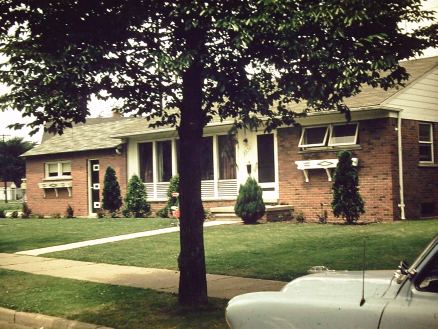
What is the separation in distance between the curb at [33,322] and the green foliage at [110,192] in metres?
15.6

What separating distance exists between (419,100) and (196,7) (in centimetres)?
1358

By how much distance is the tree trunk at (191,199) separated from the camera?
7.09 meters

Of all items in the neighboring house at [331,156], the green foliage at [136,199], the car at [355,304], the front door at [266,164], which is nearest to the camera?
the car at [355,304]

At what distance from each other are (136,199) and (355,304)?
20011mm

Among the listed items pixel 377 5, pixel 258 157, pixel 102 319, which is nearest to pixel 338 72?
pixel 377 5

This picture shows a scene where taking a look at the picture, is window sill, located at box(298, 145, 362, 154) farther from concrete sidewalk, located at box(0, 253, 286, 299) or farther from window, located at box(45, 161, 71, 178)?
window, located at box(45, 161, 71, 178)

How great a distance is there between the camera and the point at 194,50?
637cm

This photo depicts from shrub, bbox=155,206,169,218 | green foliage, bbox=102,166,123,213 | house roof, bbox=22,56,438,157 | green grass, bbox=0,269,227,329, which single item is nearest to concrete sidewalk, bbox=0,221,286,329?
green grass, bbox=0,269,227,329

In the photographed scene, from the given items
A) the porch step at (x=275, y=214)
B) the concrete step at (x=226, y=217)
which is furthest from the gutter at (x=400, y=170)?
the concrete step at (x=226, y=217)

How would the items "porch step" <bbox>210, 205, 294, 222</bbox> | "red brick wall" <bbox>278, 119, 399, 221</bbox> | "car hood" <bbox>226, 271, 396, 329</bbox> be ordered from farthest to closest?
"porch step" <bbox>210, 205, 294, 222</bbox> < "red brick wall" <bbox>278, 119, 399, 221</bbox> < "car hood" <bbox>226, 271, 396, 329</bbox>

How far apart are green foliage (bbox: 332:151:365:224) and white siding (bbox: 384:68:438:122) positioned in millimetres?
2531

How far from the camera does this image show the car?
293cm

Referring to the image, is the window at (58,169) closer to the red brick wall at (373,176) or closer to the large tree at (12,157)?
the red brick wall at (373,176)

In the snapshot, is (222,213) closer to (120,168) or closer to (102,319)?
(120,168)
